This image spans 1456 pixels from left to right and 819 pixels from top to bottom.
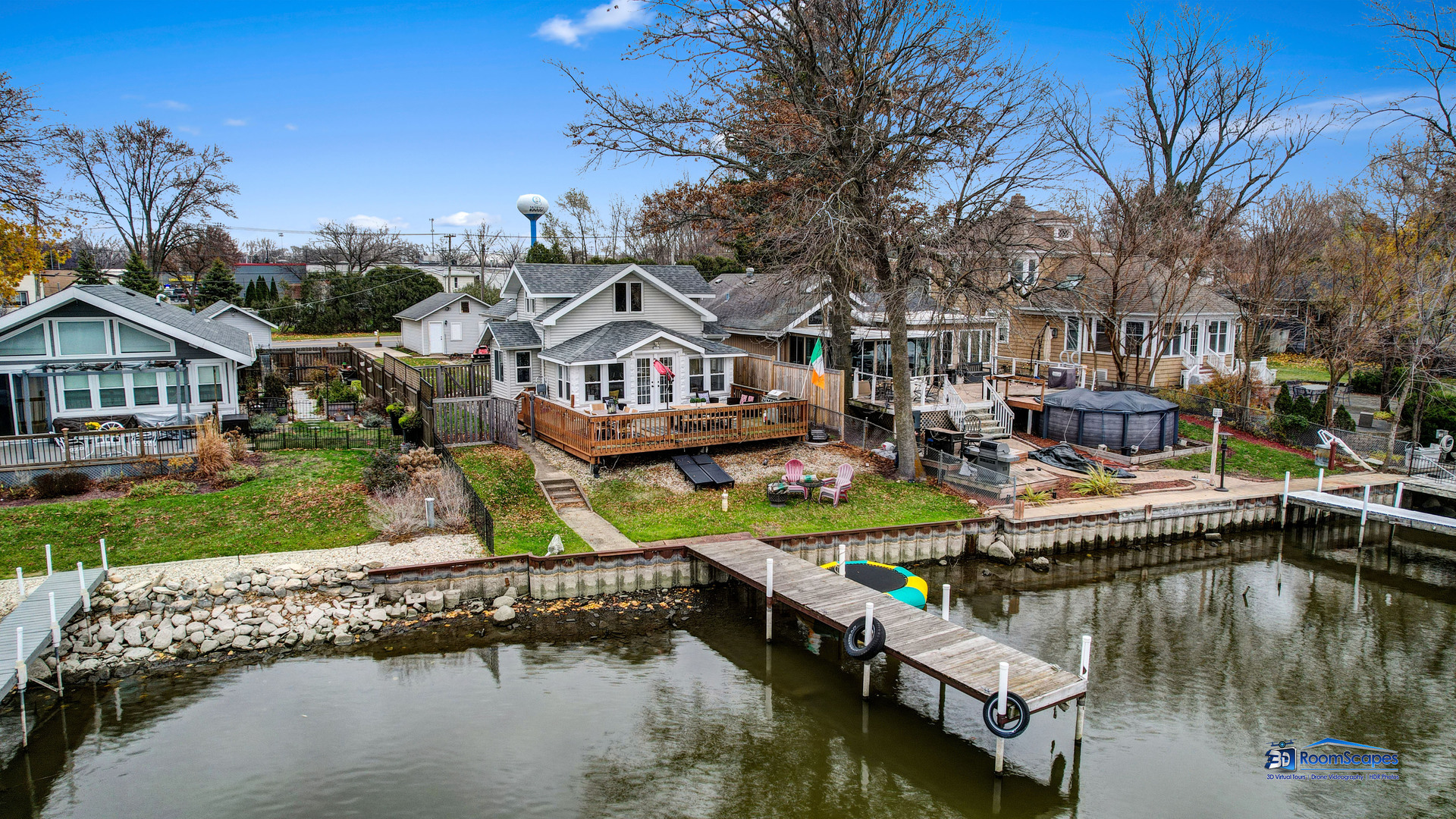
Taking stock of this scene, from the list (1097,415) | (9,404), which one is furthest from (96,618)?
(1097,415)

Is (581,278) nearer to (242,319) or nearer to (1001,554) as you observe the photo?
(1001,554)

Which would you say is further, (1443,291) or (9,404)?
(1443,291)

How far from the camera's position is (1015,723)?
35.2 feet

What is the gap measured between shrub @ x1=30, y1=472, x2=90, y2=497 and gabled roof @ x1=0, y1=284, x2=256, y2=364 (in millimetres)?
5258

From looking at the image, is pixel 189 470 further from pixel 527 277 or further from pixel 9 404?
pixel 527 277

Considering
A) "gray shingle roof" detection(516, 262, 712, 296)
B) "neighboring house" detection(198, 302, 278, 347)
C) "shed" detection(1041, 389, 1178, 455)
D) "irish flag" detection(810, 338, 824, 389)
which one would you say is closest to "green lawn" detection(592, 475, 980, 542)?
"irish flag" detection(810, 338, 824, 389)

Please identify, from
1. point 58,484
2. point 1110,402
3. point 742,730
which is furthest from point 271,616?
point 1110,402

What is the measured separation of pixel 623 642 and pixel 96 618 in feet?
30.3

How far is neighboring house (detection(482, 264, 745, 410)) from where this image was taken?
966 inches

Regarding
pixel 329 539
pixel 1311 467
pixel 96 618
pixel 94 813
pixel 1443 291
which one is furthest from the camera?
pixel 1311 467

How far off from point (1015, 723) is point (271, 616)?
12.8 m

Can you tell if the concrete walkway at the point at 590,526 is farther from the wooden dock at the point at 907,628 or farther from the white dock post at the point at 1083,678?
the white dock post at the point at 1083,678

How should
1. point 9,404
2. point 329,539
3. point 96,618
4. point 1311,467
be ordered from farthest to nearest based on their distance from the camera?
1. point 1311,467
2. point 9,404
3. point 329,539
4. point 96,618

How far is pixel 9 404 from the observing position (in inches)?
866
